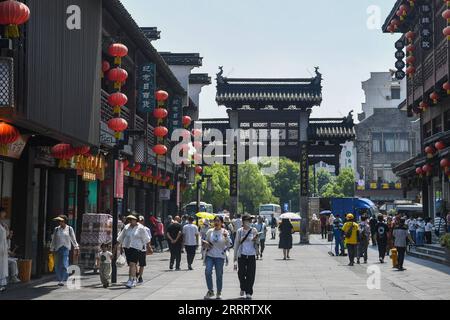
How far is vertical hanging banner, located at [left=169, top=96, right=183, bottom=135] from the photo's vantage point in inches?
1468

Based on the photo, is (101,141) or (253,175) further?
(253,175)

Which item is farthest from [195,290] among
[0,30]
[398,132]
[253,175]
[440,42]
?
[253,175]

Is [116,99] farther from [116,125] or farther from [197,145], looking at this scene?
[197,145]

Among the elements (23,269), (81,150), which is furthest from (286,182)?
(23,269)

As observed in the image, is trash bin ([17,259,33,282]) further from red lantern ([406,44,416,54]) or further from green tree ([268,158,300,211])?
green tree ([268,158,300,211])

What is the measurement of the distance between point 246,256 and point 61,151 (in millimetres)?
6502

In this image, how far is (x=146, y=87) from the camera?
28297 mm

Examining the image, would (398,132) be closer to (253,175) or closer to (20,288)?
(253,175)

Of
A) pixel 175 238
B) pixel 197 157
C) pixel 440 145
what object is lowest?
pixel 175 238

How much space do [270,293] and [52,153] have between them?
714cm

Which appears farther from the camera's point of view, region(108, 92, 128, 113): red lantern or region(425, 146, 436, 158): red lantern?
region(425, 146, 436, 158): red lantern

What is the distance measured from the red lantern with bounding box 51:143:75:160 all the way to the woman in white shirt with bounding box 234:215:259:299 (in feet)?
19.7

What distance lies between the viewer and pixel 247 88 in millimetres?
46844

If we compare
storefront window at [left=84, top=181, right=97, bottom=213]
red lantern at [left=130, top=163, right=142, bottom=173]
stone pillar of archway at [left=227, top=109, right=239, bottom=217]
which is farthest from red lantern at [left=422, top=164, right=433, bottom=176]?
storefront window at [left=84, top=181, right=97, bottom=213]
